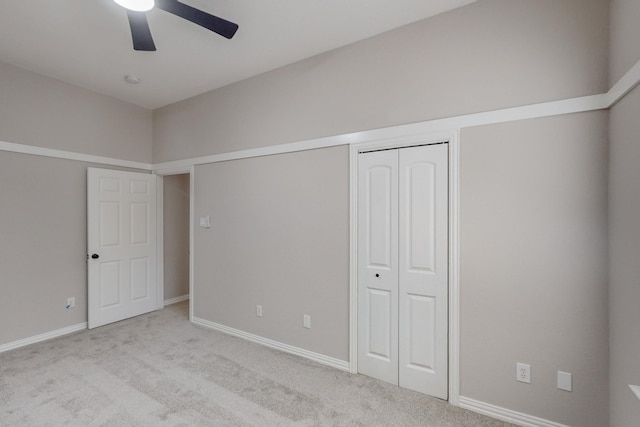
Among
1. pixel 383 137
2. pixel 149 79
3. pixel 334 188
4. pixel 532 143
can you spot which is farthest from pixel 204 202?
pixel 532 143

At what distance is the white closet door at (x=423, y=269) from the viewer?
226cm

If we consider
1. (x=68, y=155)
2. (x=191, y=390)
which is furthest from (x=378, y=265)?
(x=68, y=155)

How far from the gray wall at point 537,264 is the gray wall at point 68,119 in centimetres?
419

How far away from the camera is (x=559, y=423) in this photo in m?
1.89

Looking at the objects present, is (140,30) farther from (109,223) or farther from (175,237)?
(175,237)

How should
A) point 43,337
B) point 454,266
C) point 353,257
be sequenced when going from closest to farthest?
point 454,266
point 353,257
point 43,337

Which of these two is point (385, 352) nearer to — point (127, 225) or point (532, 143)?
point (532, 143)

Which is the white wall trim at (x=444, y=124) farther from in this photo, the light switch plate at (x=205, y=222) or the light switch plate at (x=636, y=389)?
the light switch plate at (x=636, y=389)

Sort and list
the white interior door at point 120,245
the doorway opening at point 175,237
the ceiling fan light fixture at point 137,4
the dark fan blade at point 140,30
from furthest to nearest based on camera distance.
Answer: the doorway opening at point 175,237
the white interior door at point 120,245
the dark fan blade at point 140,30
the ceiling fan light fixture at point 137,4

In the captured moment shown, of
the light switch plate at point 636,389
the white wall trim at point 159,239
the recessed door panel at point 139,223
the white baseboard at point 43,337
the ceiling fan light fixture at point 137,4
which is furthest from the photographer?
the white wall trim at point 159,239

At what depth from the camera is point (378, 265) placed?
2539 millimetres

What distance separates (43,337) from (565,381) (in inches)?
190

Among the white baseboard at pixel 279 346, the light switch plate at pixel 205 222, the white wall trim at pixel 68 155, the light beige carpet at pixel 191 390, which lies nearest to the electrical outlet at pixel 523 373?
the light beige carpet at pixel 191 390

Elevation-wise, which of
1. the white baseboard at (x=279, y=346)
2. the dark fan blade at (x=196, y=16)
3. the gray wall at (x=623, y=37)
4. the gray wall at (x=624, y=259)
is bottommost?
the white baseboard at (x=279, y=346)
